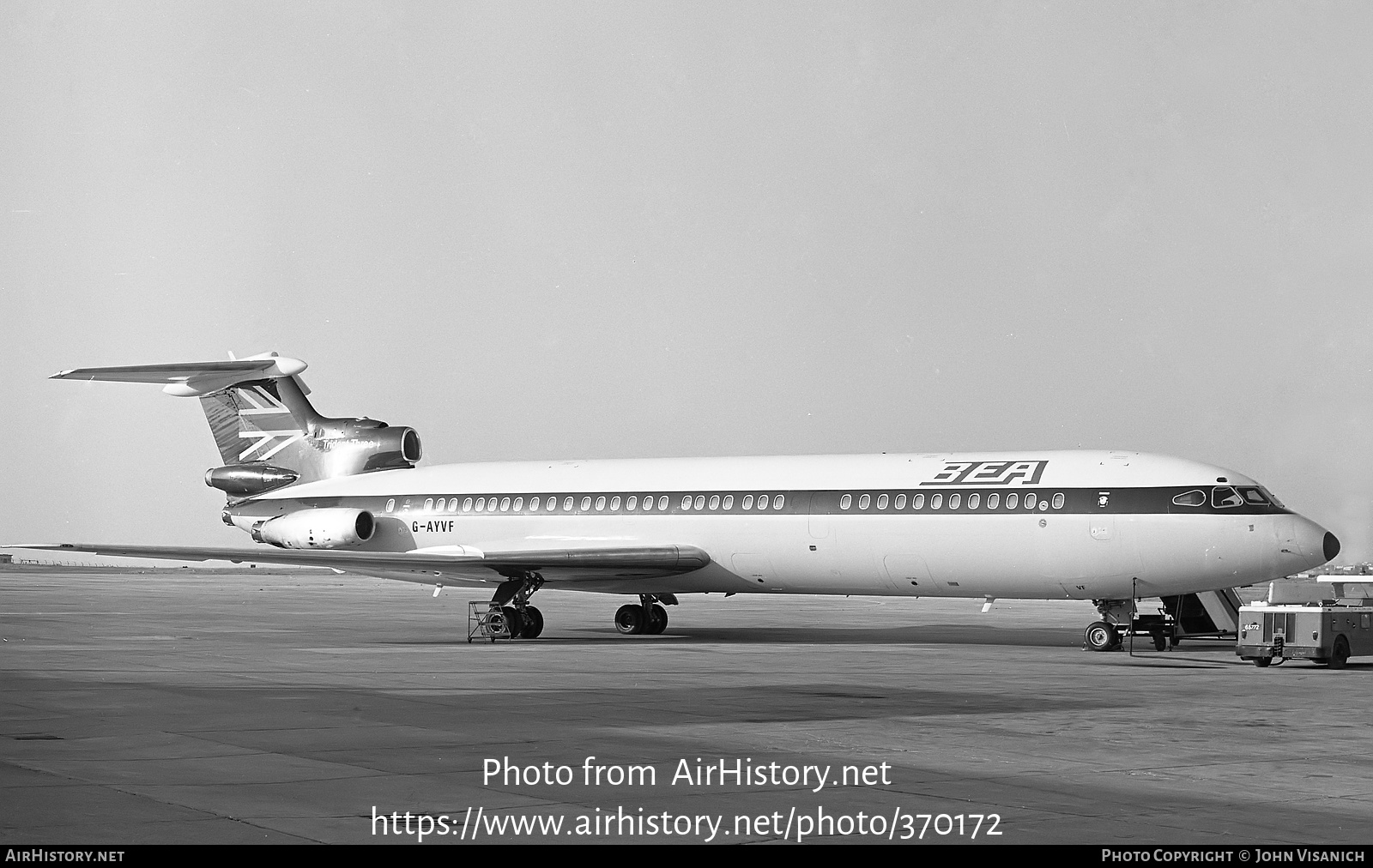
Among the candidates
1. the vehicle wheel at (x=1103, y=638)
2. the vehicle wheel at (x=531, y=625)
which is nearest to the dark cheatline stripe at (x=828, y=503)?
the vehicle wheel at (x=1103, y=638)

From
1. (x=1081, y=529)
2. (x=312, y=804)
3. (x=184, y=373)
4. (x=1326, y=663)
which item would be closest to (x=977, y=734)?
(x=312, y=804)

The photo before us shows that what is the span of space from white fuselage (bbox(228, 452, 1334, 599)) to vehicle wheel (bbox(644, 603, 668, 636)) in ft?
4.04

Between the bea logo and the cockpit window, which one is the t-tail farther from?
the cockpit window

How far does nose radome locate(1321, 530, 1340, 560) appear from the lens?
A: 24.3 meters

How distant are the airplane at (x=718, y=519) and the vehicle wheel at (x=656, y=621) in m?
0.05

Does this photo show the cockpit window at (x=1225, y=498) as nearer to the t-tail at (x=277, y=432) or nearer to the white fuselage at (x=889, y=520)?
the white fuselage at (x=889, y=520)

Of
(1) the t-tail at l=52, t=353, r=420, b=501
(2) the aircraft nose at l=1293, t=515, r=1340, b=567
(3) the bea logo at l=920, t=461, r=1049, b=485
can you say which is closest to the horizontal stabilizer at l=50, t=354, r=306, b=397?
(1) the t-tail at l=52, t=353, r=420, b=501

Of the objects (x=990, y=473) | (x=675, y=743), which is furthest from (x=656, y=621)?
(x=675, y=743)

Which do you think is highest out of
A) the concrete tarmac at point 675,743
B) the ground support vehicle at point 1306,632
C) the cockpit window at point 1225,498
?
the cockpit window at point 1225,498

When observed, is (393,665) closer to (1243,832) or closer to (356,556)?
(356,556)

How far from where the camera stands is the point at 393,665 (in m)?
21.0

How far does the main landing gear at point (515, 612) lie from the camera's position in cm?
2922

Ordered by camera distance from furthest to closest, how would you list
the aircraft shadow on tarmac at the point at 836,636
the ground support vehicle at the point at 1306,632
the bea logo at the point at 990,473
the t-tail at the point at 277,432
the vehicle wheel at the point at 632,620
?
the t-tail at the point at 277,432 < the vehicle wheel at the point at 632,620 < the aircraft shadow on tarmac at the point at 836,636 < the bea logo at the point at 990,473 < the ground support vehicle at the point at 1306,632

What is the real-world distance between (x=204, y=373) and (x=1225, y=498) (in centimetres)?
2156
